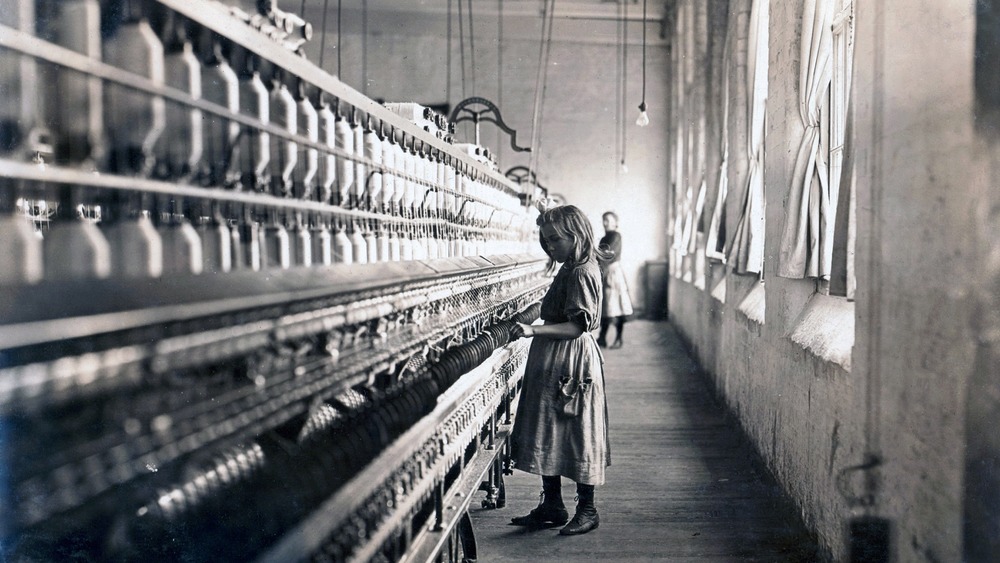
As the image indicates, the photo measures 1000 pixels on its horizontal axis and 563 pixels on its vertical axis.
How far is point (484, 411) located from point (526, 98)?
41.6 feet

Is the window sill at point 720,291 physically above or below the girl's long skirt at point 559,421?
above

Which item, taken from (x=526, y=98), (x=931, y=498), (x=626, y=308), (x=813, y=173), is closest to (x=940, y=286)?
(x=931, y=498)

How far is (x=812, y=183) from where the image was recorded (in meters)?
3.81

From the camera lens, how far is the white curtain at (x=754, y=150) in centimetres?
567

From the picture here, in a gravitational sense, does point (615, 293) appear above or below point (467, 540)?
above

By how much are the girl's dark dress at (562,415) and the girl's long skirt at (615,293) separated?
572cm

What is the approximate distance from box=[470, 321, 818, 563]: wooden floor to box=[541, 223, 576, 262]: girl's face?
1343 millimetres

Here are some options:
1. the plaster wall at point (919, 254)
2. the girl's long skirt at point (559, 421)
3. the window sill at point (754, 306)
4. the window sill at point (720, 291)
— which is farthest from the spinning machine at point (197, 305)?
the window sill at point (720, 291)

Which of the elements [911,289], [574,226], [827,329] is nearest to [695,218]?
[827,329]

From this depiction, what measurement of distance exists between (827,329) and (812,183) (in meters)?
0.84

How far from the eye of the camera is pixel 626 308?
9406 millimetres

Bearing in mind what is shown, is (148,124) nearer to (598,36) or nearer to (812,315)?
(812,315)

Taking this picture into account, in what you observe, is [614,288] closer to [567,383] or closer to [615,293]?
[615,293]

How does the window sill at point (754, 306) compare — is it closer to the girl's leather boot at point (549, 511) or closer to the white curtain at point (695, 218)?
the girl's leather boot at point (549, 511)
